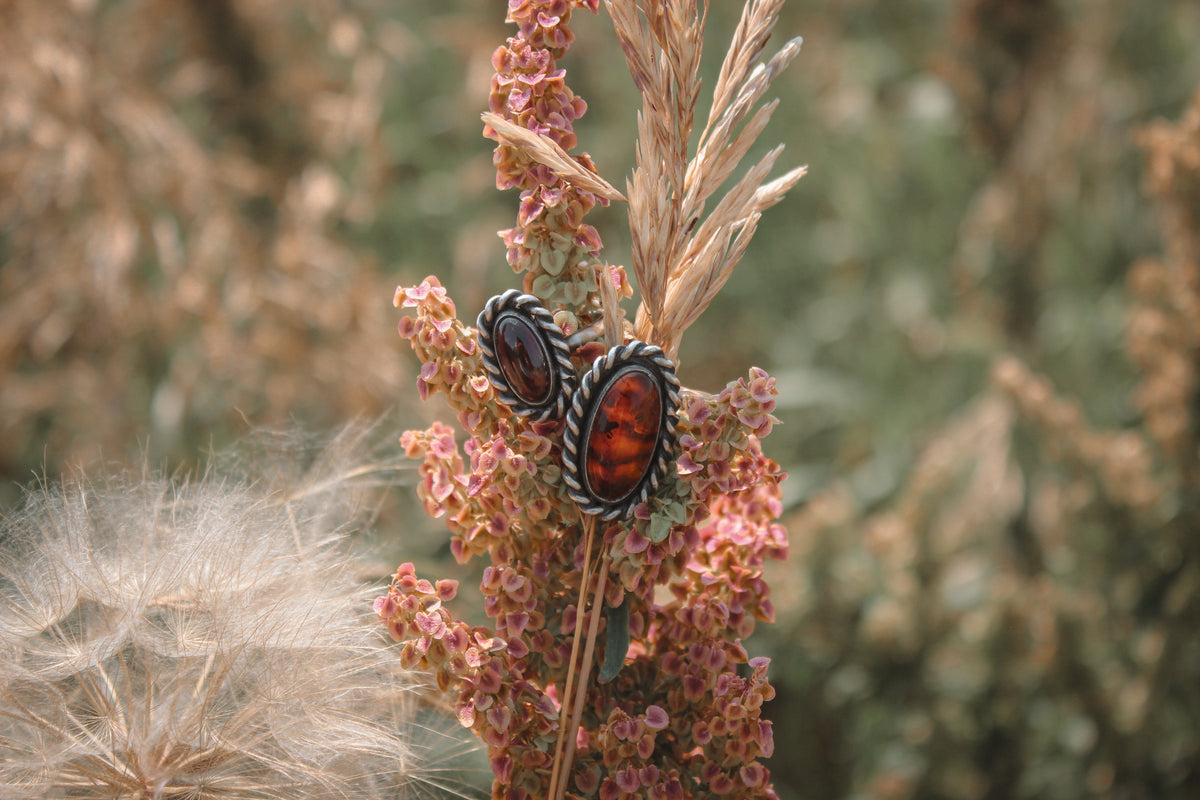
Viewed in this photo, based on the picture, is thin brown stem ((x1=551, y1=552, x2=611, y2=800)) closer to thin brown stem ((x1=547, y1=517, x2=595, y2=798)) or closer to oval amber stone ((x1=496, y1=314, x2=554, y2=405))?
thin brown stem ((x1=547, y1=517, x2=595, y2=798))

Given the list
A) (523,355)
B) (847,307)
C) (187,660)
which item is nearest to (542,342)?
(523,355)

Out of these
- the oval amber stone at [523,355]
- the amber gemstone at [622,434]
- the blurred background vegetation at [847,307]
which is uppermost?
the blurred background vegetation at [847,307]

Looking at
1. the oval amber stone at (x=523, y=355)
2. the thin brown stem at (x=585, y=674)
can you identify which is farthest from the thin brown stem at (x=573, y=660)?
the oval amber stone at (x=523, y=355)

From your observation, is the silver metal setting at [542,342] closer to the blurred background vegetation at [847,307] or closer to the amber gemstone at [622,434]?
the amber gemstone at [622,434]

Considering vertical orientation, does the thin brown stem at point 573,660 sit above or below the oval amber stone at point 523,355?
below

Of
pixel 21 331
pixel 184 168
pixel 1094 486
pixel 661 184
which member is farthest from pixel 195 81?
pixel 1094 486

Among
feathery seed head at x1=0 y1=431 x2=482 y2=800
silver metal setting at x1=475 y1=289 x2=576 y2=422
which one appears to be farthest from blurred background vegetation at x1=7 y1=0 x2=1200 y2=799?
silver metal setting at x1=475 y1=289 x2=576 y2=422

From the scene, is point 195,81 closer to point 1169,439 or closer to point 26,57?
point 26,57
